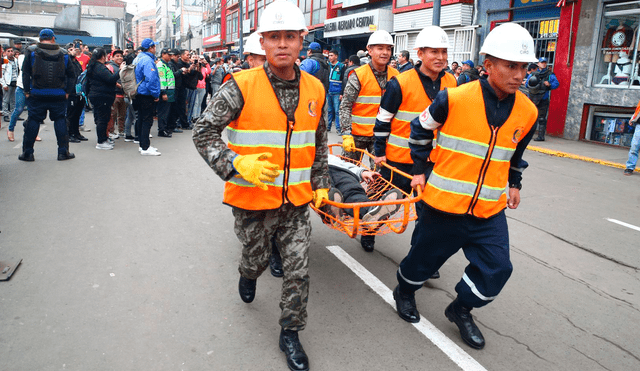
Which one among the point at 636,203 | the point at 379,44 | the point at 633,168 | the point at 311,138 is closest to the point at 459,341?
the point at 311,138

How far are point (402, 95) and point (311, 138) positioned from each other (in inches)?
64.4

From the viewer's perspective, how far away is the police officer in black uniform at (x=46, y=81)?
823cm

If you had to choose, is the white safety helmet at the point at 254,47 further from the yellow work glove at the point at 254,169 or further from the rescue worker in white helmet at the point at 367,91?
the yellow work glove at the point at 254,169

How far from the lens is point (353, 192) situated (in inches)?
178

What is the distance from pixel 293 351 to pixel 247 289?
74 cm

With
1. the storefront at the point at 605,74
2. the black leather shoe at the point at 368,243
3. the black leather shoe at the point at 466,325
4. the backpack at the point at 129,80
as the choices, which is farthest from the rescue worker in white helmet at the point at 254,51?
the storefront at the point at 605,74

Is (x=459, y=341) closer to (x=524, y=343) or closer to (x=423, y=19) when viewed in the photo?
(x=524, y=343)

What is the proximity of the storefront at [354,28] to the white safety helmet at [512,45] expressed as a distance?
20.3 metres

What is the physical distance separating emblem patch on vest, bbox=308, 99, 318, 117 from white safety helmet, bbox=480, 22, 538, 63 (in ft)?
3.57

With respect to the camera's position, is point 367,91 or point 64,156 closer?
point 367,91

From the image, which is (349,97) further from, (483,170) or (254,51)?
(483,170)

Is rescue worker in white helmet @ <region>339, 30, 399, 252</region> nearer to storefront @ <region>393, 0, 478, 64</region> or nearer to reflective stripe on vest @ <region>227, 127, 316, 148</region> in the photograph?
reflective stripe on vest @ <region>227, 127, 316, 148</region>

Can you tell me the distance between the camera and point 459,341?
3.44m

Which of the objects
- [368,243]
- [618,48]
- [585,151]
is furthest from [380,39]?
[618,48]
